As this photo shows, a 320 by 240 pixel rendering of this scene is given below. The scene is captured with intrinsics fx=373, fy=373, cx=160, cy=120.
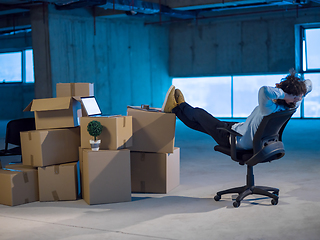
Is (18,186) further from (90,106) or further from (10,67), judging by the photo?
(10,67)

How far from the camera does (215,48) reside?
11914 mm

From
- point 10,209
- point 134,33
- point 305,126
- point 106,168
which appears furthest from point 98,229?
point 134,33

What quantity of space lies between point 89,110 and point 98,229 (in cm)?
129

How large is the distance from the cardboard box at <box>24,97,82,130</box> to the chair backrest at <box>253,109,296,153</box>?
1.68 m

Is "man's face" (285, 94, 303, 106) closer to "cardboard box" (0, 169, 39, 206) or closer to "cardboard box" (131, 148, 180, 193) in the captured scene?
"cardboard box" (131, 148, 180, 193)

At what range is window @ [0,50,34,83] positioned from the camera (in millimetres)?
12961

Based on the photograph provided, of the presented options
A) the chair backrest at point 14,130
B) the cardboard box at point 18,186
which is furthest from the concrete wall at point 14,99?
the cardboard box at point 18,186

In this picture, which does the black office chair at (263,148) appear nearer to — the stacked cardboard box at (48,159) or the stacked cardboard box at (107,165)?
the stacked cardboard box at (107,165)

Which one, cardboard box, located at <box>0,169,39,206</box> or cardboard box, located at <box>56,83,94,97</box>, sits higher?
cardboard box, located at <box>56,83,94,97</box>

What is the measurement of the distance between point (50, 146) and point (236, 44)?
365 inches

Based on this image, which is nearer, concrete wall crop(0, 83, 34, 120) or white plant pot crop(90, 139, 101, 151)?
white plant pot crop(90, 139, 101, 151)

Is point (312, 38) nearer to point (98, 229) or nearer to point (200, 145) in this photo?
point (200, 145)

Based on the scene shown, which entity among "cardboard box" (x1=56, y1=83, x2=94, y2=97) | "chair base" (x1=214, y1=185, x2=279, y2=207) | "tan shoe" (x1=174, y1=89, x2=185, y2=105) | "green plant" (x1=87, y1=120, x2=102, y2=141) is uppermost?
"cardboard box" (x1=56, y1=83, x2=94, y2=97)

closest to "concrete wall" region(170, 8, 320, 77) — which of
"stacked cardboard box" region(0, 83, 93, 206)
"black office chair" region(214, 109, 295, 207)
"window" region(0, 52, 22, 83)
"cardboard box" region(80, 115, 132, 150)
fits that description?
"window" region(0, 52, 22, 83)
